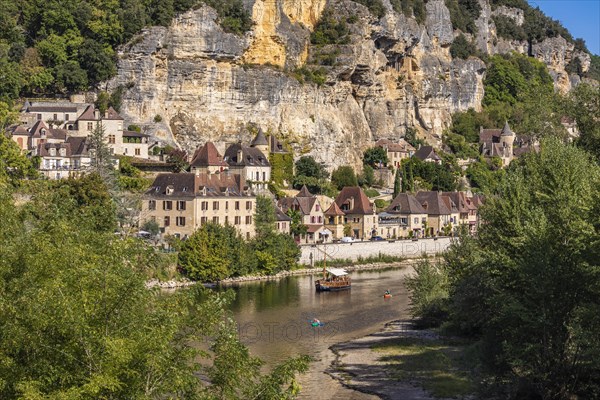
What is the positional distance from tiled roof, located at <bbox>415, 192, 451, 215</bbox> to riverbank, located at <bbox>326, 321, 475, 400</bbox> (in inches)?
1640

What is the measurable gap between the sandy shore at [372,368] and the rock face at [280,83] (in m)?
41.9

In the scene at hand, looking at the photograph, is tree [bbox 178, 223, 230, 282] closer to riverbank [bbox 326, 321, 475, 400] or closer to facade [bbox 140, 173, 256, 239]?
facade [bbox 140, 173, 256, 239]

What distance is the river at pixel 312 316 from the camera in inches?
1347

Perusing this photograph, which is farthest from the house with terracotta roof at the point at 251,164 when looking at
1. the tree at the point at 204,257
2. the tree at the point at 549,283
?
the tree at the point at 549,283

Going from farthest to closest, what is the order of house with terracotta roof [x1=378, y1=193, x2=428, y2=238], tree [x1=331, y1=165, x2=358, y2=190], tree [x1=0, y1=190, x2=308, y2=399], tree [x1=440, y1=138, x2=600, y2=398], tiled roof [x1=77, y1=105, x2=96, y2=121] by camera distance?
tree [x1=331, y1=165, x2=358, y2=190] → house with terracotta roof [x1=378, y1=193, x2=428, y2=238] → tiled roof [x1=77, y1=105, x2=96, y2=121] → tree [x1=440, y1=138, x2=600, y2=398] → tree [x1=0, y1=190, x2=308, y2=399]

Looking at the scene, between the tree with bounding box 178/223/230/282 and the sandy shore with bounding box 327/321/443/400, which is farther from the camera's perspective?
the tree with bounding box 178/223/230/282

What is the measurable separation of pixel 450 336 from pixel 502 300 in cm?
1268

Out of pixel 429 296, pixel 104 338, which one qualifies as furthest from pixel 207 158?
pixel 104 338

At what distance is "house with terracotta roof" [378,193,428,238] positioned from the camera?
78562mm

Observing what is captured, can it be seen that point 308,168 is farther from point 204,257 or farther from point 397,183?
point 204,257

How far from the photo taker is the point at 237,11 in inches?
3329

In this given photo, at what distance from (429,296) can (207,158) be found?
111 ft

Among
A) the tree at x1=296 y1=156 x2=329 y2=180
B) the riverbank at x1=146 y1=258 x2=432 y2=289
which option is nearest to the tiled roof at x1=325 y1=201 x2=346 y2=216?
the riverbank at x1=146 y1=258 x2=432 y2=289

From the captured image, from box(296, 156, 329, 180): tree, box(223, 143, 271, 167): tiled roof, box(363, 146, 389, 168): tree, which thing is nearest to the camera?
box(223, 143, 271, 167): tiled roof
